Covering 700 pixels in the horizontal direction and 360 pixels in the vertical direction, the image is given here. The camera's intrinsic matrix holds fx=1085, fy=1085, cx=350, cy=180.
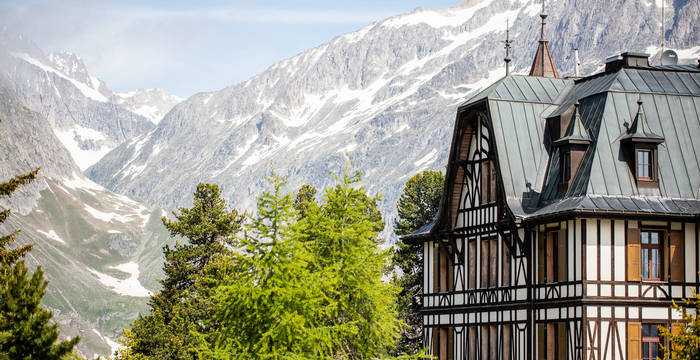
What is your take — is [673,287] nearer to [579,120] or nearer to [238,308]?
[579,120]

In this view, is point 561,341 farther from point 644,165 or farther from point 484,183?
point 484,183

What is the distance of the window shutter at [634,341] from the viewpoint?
42.5 meters

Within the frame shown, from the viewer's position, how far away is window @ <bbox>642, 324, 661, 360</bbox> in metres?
43.0

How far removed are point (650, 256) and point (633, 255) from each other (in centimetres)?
92

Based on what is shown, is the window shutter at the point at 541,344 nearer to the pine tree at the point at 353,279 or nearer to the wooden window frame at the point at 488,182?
the pine tree at the point at 353,279

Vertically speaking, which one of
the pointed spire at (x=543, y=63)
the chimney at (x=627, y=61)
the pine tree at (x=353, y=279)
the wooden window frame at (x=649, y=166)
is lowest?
the pine tree at (x=353, y=279)

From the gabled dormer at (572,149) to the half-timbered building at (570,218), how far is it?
0.06 m

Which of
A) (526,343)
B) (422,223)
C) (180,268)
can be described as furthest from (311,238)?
(180,268)

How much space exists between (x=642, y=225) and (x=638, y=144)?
362 centimetres

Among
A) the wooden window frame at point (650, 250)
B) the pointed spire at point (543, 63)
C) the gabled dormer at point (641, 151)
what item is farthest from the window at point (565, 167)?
the pointed spire at point (543, 63)

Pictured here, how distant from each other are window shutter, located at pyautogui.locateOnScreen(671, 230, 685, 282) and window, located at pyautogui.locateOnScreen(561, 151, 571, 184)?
4791mm

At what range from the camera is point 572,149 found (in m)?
45.9

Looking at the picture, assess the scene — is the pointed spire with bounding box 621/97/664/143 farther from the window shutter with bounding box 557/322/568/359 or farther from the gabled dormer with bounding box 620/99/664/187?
the window shutter with bounding box 557/322/568/359

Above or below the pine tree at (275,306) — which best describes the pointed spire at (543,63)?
above
